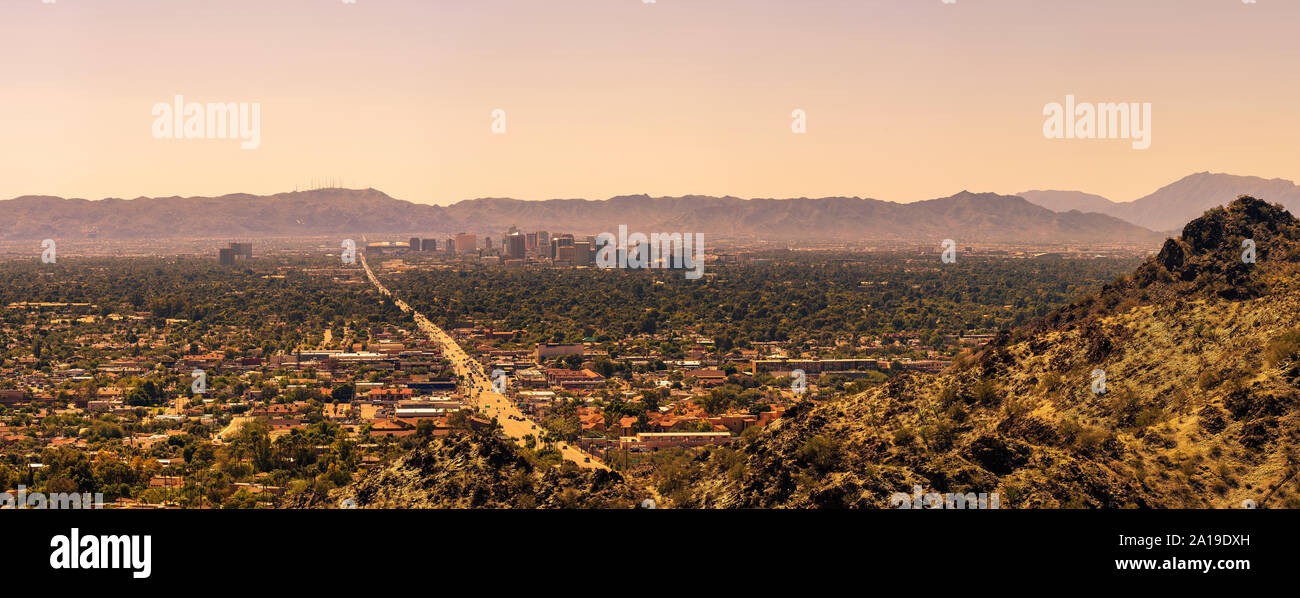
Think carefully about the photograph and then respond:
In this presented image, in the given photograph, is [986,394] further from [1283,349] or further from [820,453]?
[820,453]

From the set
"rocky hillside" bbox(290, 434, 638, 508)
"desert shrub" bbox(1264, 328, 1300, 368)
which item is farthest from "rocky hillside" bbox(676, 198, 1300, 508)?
"rocky hillside" bbox(290, 434, 638, 508)

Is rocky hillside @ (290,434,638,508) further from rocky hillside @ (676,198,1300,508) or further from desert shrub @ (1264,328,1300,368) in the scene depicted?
desert shrub @ (1264,328,1300,368)

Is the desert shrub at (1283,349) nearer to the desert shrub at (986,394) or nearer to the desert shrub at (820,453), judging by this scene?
the desert shrub at (986,394)

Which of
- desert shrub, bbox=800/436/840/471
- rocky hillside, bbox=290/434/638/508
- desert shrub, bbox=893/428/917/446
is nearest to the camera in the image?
rocky hillside, bbox=290/434/638/508

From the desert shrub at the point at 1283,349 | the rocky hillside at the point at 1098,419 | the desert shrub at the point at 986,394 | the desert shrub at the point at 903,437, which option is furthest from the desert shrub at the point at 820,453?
the desert shrub at the point at 1283,349

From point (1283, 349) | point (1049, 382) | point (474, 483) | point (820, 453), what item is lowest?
point (474, 483)

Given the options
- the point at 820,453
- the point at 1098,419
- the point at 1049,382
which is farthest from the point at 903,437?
the point at 1049,382
